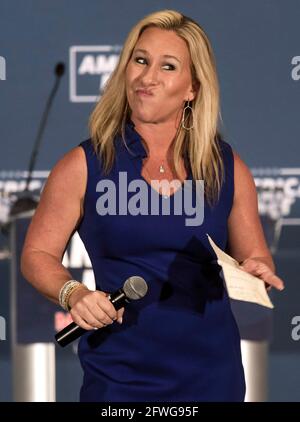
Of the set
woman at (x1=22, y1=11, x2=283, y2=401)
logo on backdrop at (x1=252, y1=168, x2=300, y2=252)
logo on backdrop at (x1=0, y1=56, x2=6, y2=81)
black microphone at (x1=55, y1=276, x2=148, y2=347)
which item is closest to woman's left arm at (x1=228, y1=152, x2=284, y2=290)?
woman at (x1=22, y1=11, x2=283, y2=401)

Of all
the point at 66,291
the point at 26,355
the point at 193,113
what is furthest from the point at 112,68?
the point at 66,291

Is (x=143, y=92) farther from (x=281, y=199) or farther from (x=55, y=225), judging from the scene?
(x=281, y=199)

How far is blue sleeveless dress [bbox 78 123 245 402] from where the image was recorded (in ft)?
7.16

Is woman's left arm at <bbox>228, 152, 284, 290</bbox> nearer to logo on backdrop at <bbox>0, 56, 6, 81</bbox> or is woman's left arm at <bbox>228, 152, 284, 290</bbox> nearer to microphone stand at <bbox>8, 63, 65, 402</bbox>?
microphone stand at <bbox>8, 63, 65, 402</bbox>

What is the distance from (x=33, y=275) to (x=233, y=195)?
A: 0.45m

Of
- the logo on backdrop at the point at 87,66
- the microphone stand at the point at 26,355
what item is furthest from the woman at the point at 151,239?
the logo on backdrop at the point at 87,66

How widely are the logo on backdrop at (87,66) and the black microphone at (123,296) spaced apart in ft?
6.37

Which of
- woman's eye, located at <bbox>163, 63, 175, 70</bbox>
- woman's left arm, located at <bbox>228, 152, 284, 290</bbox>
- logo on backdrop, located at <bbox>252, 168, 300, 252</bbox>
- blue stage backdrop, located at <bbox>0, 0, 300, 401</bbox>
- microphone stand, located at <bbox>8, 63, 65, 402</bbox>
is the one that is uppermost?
blue stage backdrop, located at <bbox>0, 0, 300, 401</bbox>

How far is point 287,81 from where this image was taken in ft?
12.8

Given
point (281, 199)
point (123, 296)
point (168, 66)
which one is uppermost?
point (168, 66)

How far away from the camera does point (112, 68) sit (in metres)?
3.89

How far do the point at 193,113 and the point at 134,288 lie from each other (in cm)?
51

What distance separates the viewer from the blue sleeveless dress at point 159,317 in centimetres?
218

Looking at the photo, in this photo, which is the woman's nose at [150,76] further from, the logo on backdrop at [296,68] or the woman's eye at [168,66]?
the logo on backdrop at [296,68]
